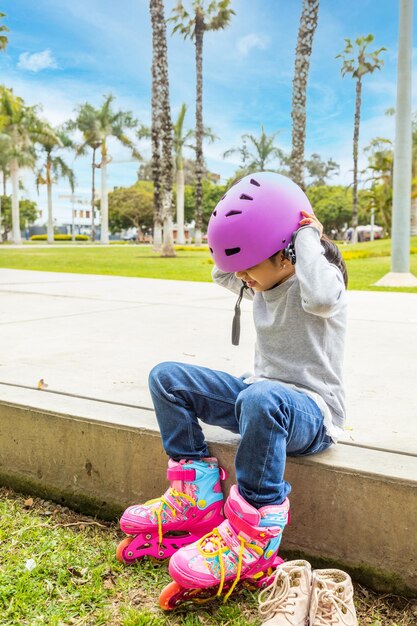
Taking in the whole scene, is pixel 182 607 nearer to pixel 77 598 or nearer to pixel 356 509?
pixel 77 598

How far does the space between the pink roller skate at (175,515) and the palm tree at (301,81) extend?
16.7 m

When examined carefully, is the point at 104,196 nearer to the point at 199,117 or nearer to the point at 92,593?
the point at 199,117

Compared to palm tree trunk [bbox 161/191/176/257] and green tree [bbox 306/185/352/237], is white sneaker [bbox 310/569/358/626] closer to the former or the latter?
palm tree trunk [bbox 161/191/176/257]

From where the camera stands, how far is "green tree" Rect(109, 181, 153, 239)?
226ft

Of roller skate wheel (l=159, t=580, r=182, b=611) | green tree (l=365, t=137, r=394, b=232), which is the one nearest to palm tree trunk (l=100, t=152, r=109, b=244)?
green tree (l=365, t=137, r=394, b=232)

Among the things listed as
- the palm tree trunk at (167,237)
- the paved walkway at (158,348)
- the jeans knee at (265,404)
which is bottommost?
the paved walkway at (158,348)

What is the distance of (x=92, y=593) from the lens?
73.4 inches

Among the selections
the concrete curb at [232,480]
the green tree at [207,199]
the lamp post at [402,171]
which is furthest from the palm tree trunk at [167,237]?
the green tree at [207,199]

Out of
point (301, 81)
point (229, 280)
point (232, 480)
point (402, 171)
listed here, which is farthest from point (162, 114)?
point (232, 480)

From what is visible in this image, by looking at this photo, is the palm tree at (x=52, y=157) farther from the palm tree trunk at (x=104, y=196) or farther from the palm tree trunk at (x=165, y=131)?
the palm tree trunk at (x=165, y=131)

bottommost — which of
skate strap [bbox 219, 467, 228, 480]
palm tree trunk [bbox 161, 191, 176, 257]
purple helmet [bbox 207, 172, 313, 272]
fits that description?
skate strap [bbox 219, 467, 228, 480]

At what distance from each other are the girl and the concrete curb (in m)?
0.13

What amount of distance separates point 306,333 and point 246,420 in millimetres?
405

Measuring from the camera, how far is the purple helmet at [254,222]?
2029mm
